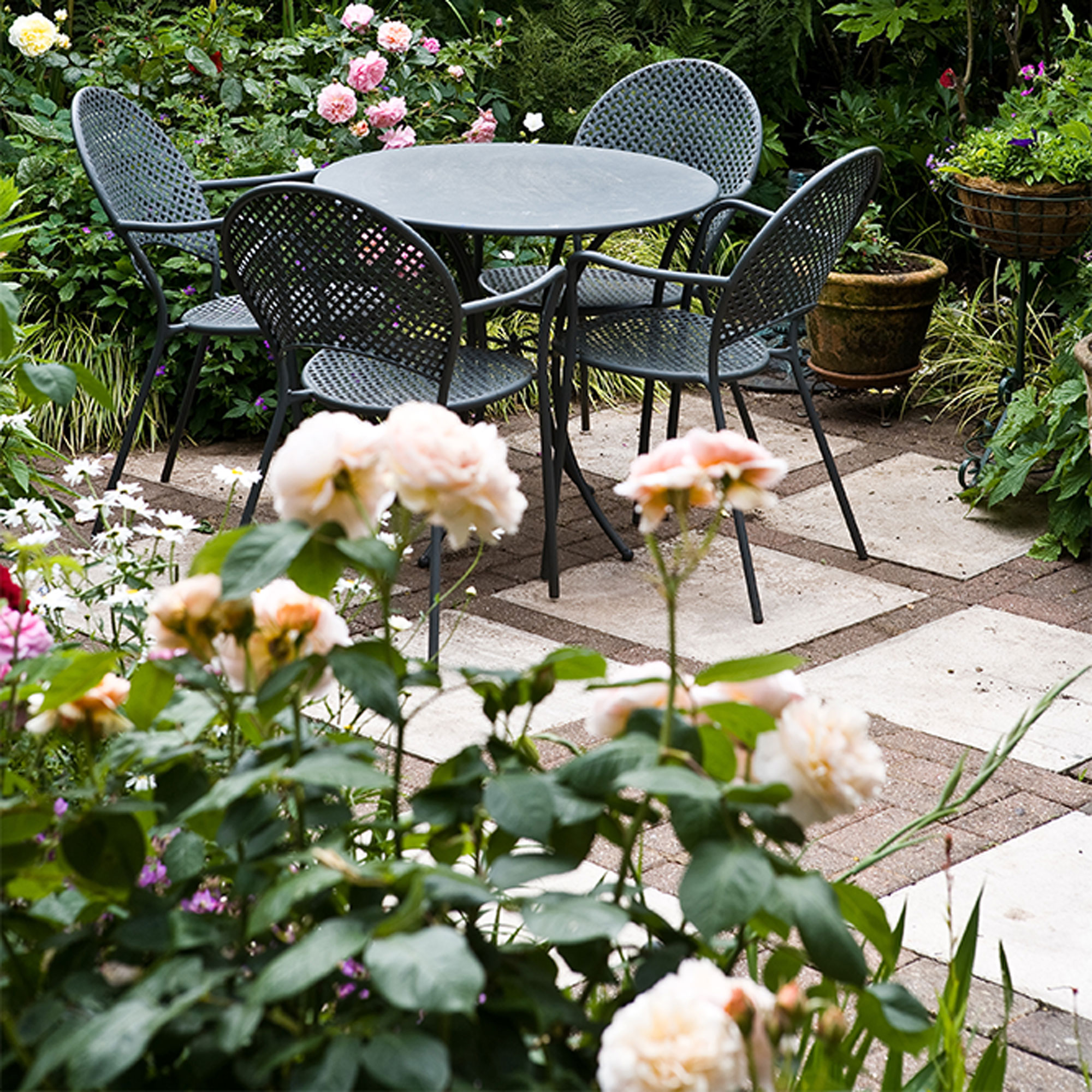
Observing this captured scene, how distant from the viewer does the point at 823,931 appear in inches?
36.1

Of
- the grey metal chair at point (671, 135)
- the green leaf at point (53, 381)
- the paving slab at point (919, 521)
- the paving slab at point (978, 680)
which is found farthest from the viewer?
the grey metal chair at point (671, 135)

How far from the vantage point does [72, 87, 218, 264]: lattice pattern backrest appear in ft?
14.8

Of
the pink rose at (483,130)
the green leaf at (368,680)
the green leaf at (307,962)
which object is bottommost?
the pink rose at (483,130)

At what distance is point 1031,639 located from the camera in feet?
12.6

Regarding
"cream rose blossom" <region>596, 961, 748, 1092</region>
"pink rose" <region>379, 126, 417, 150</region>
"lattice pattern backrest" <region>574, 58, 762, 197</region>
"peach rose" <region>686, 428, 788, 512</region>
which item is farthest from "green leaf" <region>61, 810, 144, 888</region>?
"pink rose" <region>379, 126, 417, 150</region>

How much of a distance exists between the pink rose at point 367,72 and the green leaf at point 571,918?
488 centimetres

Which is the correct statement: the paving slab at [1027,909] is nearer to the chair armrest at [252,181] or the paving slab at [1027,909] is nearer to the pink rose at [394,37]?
the chair armrest at [252,181]

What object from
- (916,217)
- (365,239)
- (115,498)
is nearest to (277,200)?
(365,239)

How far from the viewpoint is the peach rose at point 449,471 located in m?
1.01

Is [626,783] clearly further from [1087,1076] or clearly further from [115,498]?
[115,498]

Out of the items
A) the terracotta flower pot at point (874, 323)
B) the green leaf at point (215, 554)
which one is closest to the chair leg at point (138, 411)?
the terracotta flower pot at point (874, 323)

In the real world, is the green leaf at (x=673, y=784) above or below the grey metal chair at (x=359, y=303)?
above

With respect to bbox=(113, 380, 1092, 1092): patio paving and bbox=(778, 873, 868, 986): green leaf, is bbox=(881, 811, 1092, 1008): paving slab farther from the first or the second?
bbox=(778, 873, 868, 986): green leaf

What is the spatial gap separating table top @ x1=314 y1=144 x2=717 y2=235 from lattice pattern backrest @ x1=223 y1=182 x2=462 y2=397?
0.99ft
